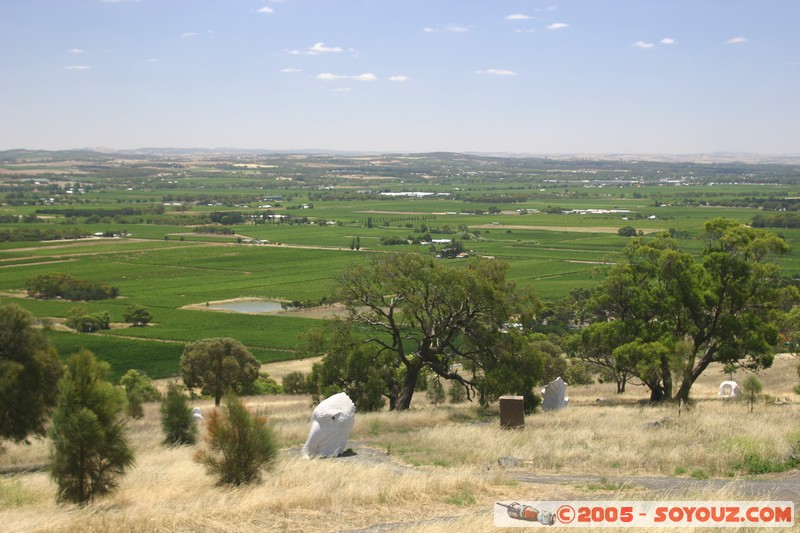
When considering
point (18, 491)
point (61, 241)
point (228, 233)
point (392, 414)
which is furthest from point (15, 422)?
point (228, 233)

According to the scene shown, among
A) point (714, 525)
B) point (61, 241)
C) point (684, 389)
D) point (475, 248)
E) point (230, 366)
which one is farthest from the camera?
point (61, 241)

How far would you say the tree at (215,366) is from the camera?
127 feet

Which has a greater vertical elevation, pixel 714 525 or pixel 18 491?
pixel 714 525

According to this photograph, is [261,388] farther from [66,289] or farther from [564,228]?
[564,228]

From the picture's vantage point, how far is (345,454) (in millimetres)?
16094

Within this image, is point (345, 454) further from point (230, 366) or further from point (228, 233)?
point (228, 233)

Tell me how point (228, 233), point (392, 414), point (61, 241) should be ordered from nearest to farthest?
point (392, 414) → point (61, 241) → point (228, 233)

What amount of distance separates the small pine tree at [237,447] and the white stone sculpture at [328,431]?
259 cm

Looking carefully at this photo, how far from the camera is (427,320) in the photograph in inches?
1022

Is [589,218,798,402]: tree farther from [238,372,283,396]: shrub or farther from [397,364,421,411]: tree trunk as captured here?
[238,372,283,396]: shrub

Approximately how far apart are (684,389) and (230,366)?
21373mm

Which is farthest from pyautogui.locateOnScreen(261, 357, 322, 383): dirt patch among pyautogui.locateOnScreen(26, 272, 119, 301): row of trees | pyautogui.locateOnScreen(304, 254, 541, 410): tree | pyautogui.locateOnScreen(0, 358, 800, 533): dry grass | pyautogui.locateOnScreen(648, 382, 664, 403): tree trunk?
pyautogui.locateOnScreen(26, 272, 119, 301): row of trees

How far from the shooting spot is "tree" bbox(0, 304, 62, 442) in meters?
20.3

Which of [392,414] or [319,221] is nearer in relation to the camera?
[392,414]
